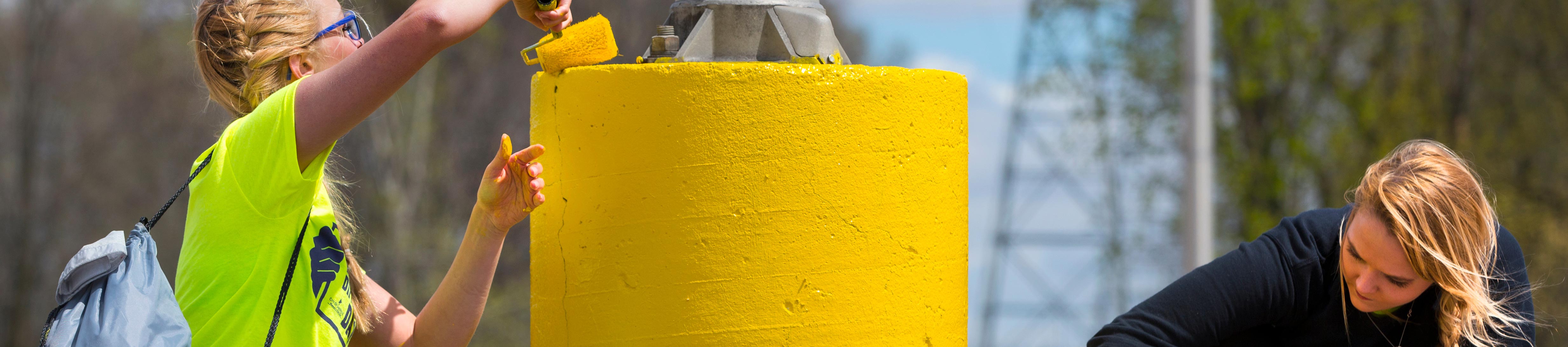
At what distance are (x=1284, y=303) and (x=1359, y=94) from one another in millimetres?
14510

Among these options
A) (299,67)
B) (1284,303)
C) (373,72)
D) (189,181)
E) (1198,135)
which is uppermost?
(373,72)

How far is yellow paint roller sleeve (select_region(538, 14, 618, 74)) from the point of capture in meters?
2.14

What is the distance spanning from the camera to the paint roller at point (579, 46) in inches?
84.2

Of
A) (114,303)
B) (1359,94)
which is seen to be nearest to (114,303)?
(114,303)

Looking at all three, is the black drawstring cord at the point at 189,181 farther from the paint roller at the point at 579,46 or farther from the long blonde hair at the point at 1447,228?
the long blonde hair at the point at 1447,228

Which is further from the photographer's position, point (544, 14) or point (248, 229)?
point (544, 14)

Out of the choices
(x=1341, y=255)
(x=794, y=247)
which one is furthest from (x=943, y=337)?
(x=1341, y=255)

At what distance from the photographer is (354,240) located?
2432 millimetres

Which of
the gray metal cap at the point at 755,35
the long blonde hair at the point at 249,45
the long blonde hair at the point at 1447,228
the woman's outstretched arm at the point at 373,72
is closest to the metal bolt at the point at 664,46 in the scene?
the gray metal cap at the point at 755,35

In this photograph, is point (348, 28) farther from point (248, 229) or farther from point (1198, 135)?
point (1198, 135)

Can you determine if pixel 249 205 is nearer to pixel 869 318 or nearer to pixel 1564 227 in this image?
pixel 869 318

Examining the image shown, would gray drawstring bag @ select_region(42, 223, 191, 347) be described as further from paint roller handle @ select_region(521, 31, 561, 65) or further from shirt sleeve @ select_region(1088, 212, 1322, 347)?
shirt sleeve @ select_region(1088, 212, 1322, 347)

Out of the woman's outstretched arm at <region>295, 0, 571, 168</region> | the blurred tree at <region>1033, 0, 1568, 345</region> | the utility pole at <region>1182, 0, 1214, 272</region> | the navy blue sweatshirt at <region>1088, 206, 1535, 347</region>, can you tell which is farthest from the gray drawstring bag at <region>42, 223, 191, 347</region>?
the blurred tree at <region>1033, 0, 1568, 345</region>

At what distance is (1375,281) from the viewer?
2232 mm
